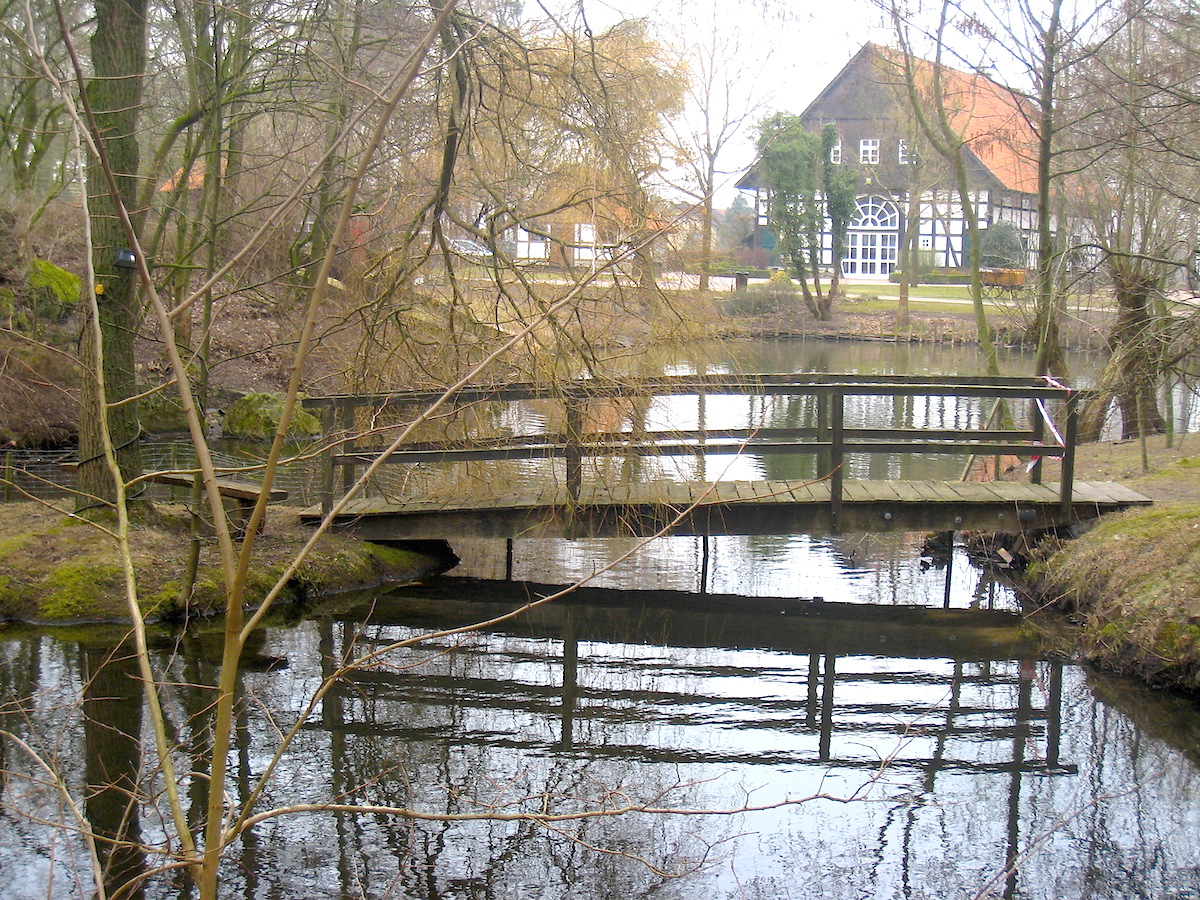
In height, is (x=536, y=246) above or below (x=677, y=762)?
above

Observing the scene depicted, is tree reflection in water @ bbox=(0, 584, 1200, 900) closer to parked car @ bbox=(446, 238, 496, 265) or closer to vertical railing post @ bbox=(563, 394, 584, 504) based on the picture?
vertical railing post @ bbox=(563, 394, 584, 504)

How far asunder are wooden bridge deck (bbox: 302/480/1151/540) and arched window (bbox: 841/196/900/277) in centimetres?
3731

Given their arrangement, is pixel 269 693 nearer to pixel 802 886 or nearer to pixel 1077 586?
pixel 802 886

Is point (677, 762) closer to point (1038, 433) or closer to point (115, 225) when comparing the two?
point (1038, 433)

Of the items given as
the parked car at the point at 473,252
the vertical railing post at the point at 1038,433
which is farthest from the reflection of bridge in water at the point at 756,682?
the parked car at the point at 473,252

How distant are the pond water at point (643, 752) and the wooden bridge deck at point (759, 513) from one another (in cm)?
62

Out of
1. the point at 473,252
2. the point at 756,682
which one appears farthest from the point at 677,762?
the point at 473,252

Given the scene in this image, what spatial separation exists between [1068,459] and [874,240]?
38744mm

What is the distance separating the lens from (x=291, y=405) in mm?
1915

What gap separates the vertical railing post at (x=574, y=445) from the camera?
8062mm

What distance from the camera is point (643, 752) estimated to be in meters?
6.16

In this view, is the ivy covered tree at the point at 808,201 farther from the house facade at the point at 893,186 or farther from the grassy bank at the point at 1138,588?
the grassy bank at the point at 1138,588

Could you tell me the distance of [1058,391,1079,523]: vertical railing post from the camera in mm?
8977

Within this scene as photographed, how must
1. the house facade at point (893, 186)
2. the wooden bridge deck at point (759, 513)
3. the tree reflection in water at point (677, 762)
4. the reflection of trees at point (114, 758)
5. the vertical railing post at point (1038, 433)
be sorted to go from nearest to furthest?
1. the reflection of trees at point (114, 758)
2. the tree reflection in water at point (677, 762)
3. the wooden bridge deck at point (759, 513)
4. the vertical railing post at point (1038, 433)
5. the house facade at point (893, 186)
